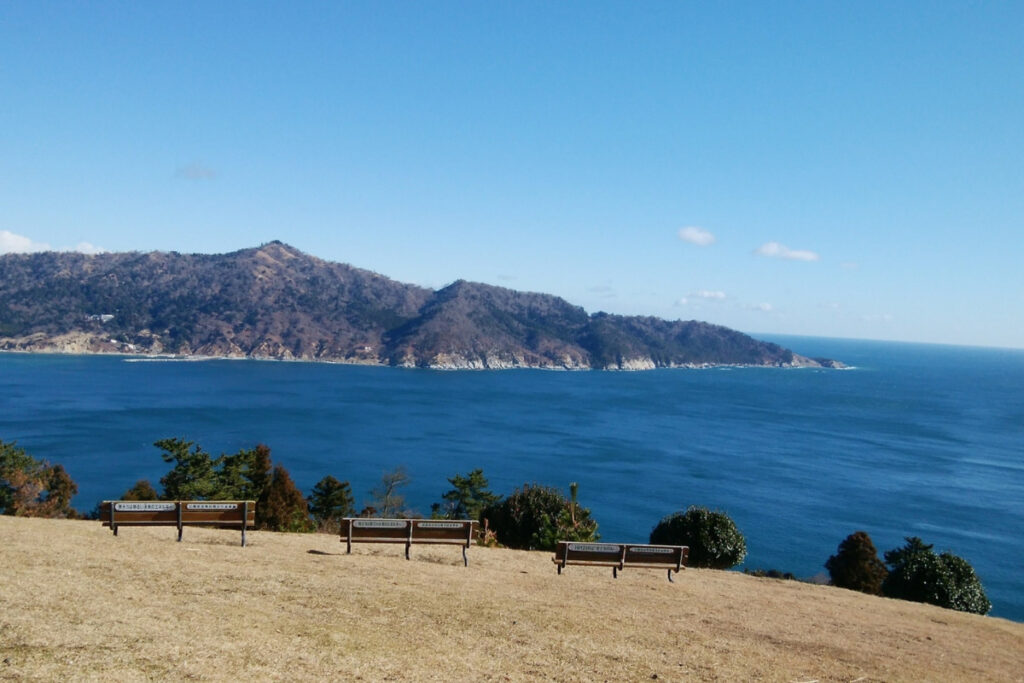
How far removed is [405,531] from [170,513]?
420 centimetres

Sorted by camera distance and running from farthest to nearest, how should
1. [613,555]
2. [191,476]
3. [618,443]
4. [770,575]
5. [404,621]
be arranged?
[618,443] < [191,476] < [770,575] < [613,555] < [404,621]

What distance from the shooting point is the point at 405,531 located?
12805 mm

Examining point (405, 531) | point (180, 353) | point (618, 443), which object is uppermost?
point (405, 531)

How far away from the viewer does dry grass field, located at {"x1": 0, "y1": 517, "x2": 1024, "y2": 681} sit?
6.72m

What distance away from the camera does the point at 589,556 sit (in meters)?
13.2

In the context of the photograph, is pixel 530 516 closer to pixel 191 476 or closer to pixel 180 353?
pixel 191 476

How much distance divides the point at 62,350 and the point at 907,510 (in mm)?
191033

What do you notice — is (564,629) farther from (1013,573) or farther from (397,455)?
(397,455)

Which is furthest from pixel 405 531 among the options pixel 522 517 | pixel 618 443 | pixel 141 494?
pixel 618 443

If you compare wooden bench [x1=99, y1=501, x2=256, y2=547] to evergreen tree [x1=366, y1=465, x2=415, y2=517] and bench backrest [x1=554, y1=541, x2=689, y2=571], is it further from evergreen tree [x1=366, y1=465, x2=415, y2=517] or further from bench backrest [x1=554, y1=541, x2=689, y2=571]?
evergreen tree [x1=366, y1=465, x2=415, y2=517]

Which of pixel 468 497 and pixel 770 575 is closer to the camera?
pixel 770 575

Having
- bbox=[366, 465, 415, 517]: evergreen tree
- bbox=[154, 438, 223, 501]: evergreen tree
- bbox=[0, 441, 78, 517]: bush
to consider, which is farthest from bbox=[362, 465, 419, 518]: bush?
bbox=[0, 441, 78, 517]: bush

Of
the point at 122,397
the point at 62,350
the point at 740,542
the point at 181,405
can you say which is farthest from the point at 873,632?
the point at 62,350

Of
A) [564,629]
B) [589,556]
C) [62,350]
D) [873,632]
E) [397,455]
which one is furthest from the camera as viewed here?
[62,350]
